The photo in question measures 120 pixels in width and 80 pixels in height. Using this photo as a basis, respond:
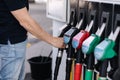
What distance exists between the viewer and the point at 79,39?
1.57 m

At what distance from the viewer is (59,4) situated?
8.01ft

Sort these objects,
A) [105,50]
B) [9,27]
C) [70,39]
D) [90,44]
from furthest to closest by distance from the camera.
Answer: [9,27] < [70,39] < [90,44] < [105,50]

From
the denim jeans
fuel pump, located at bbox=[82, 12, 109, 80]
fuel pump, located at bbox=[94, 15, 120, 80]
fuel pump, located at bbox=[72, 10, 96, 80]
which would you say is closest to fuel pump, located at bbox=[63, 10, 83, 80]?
fuel pump, located at bbox=[72, 10, 96, 80]

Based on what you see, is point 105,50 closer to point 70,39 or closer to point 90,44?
point 90,44

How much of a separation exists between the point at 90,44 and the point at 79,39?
11 cm

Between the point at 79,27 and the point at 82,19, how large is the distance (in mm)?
59

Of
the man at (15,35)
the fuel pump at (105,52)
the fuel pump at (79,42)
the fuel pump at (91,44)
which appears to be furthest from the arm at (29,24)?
the fuel pump at (105,52)

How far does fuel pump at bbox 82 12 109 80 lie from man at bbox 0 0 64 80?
1.04 feet

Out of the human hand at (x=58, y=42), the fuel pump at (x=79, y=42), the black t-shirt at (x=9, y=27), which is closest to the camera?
the fuel pump at (x=79, y=42)

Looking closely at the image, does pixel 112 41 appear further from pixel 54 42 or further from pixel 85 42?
pixel 54 42

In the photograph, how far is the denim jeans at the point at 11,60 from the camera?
2004mm

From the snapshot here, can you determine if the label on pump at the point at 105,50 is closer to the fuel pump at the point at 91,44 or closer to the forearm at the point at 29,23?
the fuel pump at the point at 91,44

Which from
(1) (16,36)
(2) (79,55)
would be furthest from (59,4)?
(2) (79,55)

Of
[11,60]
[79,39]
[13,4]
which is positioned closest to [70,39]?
[79,39]
